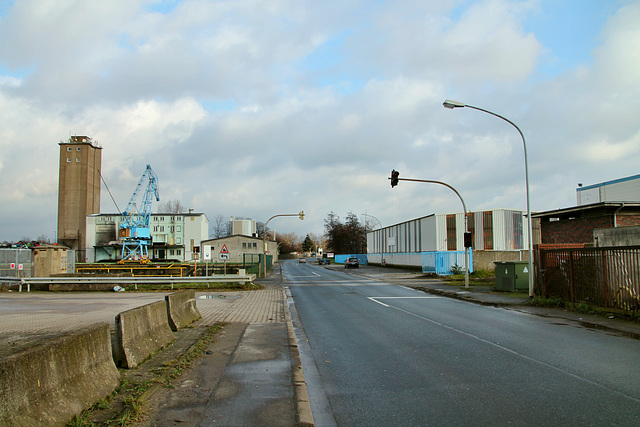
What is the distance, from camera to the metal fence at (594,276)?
12.7 metres

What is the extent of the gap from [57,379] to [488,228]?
4959 centimetres

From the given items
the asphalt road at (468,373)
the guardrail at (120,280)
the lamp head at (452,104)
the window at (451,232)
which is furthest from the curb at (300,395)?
the window at (451,232)

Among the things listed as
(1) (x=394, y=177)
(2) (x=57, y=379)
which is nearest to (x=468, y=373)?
(2) (x=57, y=379)

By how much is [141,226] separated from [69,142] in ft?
90.0

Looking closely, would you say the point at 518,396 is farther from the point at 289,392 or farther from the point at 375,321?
the point at 375,321

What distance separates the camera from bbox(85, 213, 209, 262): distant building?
313 ft

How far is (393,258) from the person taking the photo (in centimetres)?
6131

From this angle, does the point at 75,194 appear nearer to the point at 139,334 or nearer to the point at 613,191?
the point at 613,191

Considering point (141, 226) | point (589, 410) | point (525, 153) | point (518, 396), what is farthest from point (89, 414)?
point (141, 226)

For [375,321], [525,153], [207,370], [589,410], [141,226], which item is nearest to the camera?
[589,410]

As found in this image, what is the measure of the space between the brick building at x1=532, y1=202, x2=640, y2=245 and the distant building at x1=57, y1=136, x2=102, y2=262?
91028mm

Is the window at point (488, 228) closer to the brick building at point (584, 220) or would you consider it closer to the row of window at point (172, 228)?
the brick building at point (584, 220)

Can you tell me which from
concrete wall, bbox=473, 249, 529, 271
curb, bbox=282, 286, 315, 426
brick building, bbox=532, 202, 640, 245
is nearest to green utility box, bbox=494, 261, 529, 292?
brick building, bbox=532, 202, 640, 245

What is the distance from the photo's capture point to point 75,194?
311 feet
